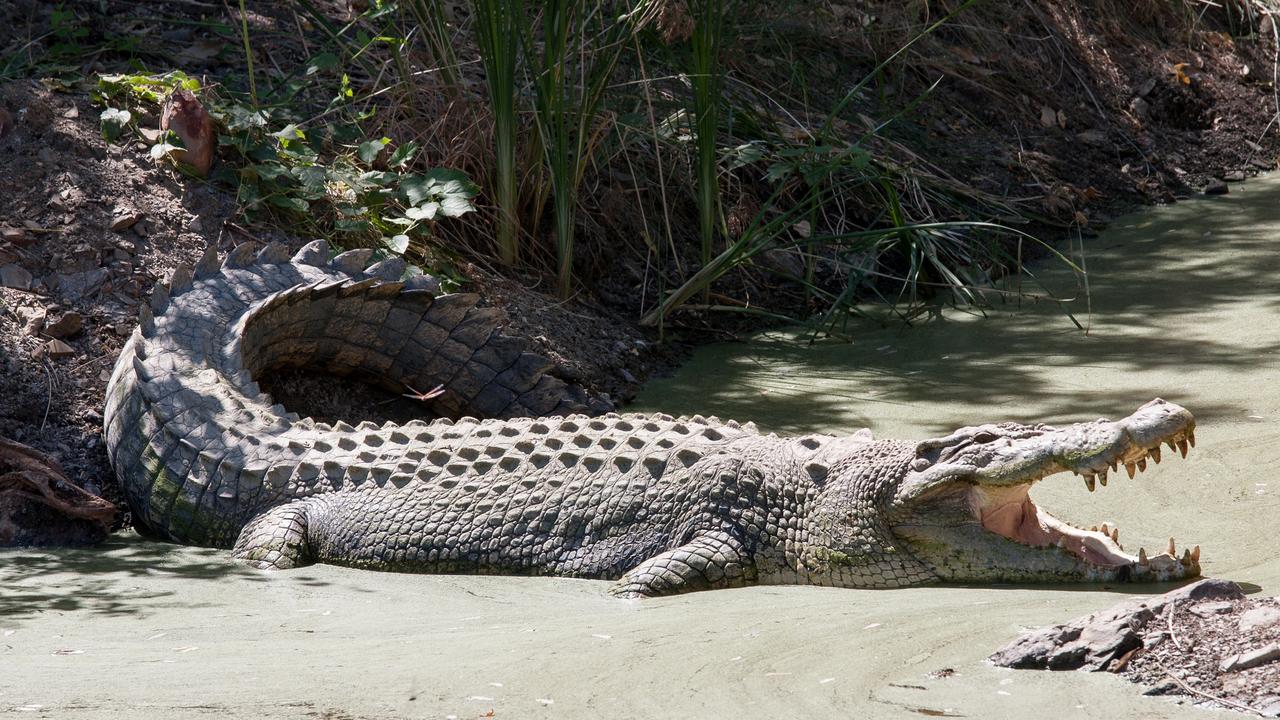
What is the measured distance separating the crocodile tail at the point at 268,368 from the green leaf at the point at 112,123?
968 mm

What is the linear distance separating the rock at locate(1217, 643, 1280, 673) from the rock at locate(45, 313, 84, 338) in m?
4.67

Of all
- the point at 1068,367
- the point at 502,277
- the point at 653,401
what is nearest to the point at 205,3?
the point at 502,277

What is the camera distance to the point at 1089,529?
385cm

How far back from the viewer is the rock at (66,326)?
18.2ft

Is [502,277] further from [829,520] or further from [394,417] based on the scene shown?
[829,520]

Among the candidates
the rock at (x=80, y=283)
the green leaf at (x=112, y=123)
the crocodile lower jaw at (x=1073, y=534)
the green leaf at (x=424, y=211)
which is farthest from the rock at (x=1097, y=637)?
the green leaf at (x=112, y=123)

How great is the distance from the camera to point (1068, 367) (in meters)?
5.91

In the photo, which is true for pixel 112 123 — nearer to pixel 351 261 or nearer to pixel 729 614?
pixel 351 261

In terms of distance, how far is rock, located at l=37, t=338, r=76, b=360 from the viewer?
5.47 metres

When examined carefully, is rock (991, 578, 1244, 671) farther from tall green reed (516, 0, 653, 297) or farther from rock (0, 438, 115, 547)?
tall green reed (516, 0, 653, 297)

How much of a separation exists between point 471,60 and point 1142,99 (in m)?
5.24

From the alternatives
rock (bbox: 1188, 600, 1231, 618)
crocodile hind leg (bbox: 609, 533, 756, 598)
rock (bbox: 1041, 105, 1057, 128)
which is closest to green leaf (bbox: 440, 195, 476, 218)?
crocodile hind leg (bbox: 609, 533, 756, 598)

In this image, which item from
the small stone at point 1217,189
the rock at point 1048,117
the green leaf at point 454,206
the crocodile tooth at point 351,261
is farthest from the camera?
the rock at point 1048,117

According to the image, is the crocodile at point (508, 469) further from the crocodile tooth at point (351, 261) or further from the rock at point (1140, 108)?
the rock at point (1140, 108)
